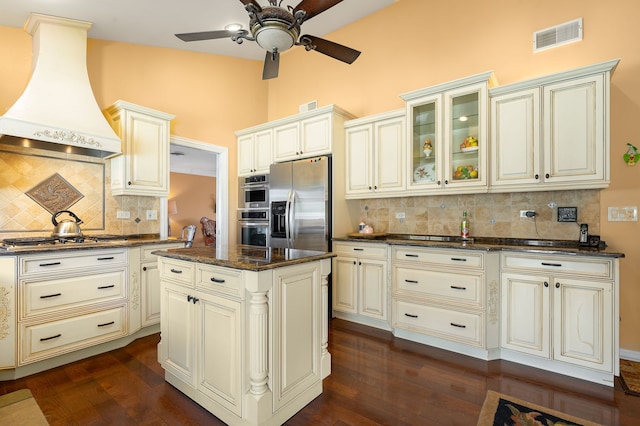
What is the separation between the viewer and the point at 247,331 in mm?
1643

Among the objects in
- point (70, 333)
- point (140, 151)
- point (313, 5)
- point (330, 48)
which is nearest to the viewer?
point (313, 5)

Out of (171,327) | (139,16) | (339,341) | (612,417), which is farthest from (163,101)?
(612,417)

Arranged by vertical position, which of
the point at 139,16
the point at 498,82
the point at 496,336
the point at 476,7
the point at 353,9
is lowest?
the point at 496,336

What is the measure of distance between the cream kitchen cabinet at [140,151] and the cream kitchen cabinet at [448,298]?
2.73 m

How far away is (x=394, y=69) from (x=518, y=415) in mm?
3619

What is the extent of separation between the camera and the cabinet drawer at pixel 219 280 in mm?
1662

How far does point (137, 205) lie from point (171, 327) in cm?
206

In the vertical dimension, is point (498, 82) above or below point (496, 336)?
above

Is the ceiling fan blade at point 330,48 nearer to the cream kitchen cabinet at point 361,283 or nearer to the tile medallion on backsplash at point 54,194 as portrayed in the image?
the cream kitchen cabinet at point 361,283

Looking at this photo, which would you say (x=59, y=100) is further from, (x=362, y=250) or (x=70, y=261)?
(x=362, y=250)

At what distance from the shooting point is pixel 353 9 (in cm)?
391

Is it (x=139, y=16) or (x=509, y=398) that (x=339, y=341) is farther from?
(x=139, y=16)

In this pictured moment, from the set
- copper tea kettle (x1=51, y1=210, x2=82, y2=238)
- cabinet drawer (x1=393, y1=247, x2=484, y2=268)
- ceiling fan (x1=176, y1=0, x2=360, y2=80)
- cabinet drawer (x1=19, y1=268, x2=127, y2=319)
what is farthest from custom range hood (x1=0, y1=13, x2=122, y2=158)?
cabinet drawer (x1=393, y1=247, x2=484, y2=268)

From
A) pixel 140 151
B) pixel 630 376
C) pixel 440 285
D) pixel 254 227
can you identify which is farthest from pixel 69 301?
pixel 630 376
